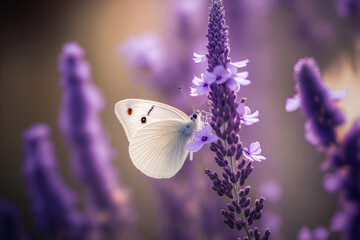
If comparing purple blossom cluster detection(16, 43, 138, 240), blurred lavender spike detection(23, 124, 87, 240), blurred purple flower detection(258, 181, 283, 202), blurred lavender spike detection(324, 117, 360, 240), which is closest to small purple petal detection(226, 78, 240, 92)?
blurred lavender spike detection(324, 117, 360, 240)

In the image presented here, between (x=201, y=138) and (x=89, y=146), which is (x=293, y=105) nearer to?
(x=201, y=138)

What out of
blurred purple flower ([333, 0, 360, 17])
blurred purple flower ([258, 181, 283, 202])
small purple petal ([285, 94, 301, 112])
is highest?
blurred purple flower ([333, 0, 360, 17])

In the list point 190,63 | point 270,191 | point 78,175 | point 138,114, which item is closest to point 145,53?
point 190,63

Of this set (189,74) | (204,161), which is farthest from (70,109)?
(204,161)

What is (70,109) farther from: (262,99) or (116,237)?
(262,99)

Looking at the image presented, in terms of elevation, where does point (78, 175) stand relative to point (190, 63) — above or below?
below

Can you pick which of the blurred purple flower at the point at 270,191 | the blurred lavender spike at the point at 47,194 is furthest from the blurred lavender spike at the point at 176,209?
the blurred lavender spike at the point at 47,194

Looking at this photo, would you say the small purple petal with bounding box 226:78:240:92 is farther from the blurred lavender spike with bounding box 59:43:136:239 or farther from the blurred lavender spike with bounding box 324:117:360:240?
the blurred lavender spike with bounding box 59:43:136:239
